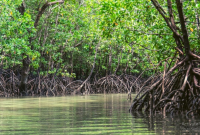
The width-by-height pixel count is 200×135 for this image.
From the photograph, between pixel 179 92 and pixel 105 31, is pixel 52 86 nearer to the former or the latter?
pixel 105 31

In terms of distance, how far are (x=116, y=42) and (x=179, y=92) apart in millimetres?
5764

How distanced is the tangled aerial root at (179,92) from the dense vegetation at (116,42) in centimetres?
2

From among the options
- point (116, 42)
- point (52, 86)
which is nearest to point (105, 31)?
point (116, 42)

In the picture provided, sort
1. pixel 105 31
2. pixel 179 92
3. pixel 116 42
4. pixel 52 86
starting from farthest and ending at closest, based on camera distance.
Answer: pixel 52 86, pixel 116 42, pixel 105 31, pixel 179 92

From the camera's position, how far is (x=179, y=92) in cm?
561

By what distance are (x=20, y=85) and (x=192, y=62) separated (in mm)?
10378

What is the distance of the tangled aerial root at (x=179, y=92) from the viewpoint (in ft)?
18.1

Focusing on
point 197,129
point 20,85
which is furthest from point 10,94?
point 197,129

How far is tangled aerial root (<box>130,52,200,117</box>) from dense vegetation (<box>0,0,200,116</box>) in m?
0.02

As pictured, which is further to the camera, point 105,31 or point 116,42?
point 116,42

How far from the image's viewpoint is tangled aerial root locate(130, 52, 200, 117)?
5.52 metres

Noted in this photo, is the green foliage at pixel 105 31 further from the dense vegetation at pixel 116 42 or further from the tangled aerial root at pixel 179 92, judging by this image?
the tangled aerial root at pixel 179 92

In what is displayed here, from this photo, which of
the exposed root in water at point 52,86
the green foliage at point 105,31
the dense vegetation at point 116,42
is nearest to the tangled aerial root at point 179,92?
the dense vegetation at point 116,42

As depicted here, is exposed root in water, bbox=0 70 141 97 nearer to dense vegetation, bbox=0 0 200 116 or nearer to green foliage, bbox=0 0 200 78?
dense vegetation, bbox=0 0 200 116
